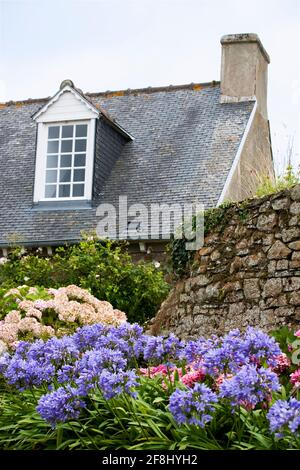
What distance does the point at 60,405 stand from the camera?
4.36 metres

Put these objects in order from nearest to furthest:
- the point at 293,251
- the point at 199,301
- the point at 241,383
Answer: the point at 241,383
the point at 293,251
the point at 199,301

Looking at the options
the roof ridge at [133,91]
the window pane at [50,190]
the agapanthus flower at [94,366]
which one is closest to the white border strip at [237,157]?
the roof ridge at [133,91]

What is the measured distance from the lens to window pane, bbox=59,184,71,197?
15812 mm

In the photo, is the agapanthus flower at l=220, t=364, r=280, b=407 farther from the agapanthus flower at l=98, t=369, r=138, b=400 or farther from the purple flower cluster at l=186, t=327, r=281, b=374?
the agapanthus flower at l=98, t=369, r=138, b=400

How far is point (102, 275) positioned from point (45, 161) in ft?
13.4

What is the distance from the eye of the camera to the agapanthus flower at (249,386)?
3.98m

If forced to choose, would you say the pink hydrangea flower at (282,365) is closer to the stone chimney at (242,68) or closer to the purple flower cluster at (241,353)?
the purple flower cluster at (241,353)

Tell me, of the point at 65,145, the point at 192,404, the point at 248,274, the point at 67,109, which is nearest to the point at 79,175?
the point at 65,145

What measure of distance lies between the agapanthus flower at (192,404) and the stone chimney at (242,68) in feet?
42.0

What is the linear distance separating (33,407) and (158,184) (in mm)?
10054

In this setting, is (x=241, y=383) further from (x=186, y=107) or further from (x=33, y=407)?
(x=186, y=107)

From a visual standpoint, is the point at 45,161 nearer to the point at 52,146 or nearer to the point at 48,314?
the point at 52,146
